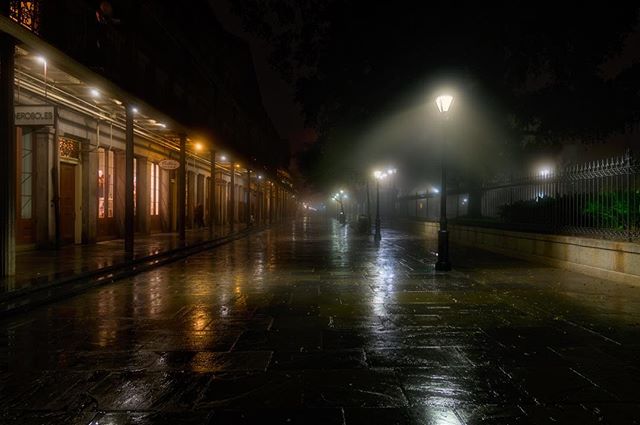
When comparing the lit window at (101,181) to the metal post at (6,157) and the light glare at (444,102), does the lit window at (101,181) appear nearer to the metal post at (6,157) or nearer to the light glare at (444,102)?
the metal post at (6,157)

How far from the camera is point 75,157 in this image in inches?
727

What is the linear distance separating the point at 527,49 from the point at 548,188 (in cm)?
1278

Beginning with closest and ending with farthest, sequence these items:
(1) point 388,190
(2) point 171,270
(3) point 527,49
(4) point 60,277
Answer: (4) point 60,277 → (2) point 171,270 → (3) point 527,49 → (1) point 388,190

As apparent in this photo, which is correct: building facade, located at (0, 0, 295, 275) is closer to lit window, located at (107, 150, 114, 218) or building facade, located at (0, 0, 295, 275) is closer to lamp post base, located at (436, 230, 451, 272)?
lit window, located at (107, 150, 114, 218)

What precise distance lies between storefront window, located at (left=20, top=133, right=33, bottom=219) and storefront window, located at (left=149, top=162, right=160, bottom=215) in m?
10.3

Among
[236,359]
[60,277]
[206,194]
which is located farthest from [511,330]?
[206,194]

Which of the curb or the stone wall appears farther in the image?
the stone wall

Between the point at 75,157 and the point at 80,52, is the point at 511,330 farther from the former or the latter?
the point at 75,157

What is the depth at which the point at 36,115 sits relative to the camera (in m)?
13.3

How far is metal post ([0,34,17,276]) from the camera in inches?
373

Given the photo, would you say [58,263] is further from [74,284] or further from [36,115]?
[36,115]

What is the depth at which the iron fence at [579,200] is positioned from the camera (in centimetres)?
1111

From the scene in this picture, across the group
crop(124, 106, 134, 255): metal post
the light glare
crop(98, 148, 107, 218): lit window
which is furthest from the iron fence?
crop(98, 148, 107, 218): lit window

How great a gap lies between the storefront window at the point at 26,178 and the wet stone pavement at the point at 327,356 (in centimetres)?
792
